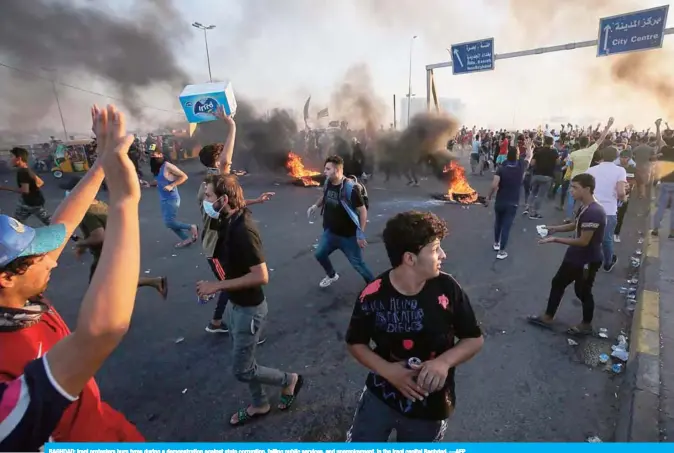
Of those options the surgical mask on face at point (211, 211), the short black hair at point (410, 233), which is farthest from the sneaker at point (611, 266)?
the surgical mask on face at point (211, 211)

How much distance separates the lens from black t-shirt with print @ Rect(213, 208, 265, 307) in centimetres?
253

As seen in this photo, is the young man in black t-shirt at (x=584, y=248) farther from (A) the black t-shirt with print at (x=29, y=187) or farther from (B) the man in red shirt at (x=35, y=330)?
(A) the black t-shirt with print at (x=29, y=187)

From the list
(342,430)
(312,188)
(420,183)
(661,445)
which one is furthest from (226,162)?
(420,183)

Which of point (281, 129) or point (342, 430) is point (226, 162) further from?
point (281, 129)

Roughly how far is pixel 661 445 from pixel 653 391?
1.47 metres

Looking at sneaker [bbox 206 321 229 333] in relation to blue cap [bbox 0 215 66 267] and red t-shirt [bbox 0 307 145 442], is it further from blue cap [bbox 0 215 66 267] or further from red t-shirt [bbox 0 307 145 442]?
blue cap [bbox 0 215 66 267]

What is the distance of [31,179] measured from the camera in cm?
623

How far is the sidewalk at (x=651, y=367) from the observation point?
2572 millimetres

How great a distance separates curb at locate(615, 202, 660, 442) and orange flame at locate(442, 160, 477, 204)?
564cm

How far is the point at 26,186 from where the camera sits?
6215mm

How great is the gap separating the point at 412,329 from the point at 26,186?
7.11m

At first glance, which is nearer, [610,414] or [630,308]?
[610,414]

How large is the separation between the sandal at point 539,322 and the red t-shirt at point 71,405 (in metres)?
3.83

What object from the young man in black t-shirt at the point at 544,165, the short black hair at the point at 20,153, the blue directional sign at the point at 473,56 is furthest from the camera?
the blue directional sign at the point at 473,56
